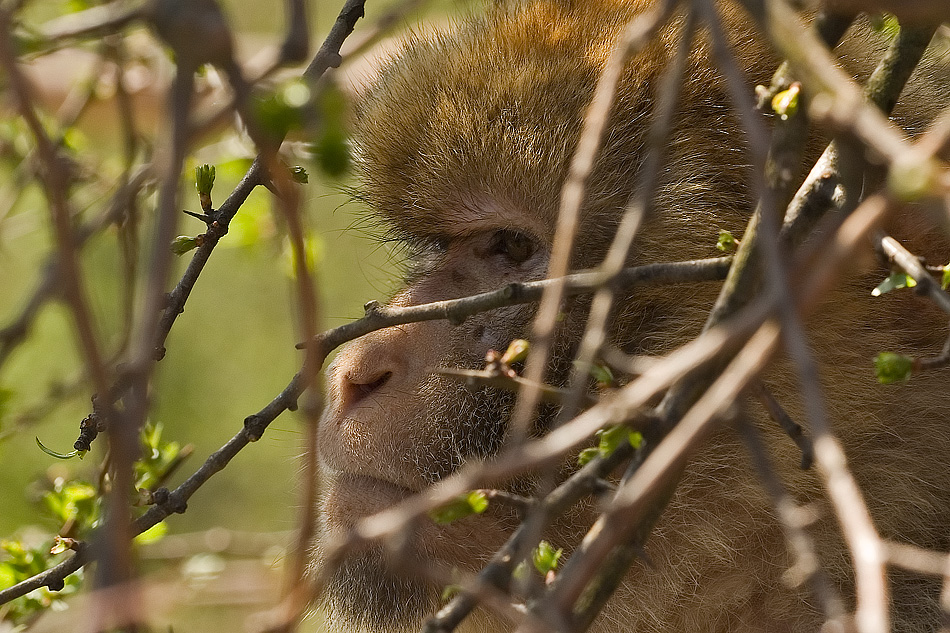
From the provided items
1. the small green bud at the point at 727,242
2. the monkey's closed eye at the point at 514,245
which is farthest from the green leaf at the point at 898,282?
the monkey's closed eye at the point at 514,245

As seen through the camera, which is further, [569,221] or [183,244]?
[183,244]

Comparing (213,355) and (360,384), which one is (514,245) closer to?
(360,384)

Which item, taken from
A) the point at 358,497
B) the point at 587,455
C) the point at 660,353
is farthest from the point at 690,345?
the point at 358,497

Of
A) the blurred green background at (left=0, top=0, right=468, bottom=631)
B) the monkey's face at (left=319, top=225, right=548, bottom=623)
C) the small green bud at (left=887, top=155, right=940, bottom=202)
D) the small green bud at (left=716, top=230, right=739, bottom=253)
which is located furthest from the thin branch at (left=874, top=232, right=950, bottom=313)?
the blurred green background at (left=0, top=0, right=468, bottom=631)

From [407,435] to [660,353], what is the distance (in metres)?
0.40

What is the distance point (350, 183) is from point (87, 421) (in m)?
0.99

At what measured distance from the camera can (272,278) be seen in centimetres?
602

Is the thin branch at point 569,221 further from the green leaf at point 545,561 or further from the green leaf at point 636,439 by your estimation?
the green leaf at point 545,561

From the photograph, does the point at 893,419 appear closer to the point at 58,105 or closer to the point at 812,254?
the point at 812,254

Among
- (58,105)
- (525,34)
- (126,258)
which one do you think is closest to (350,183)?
(525,34)

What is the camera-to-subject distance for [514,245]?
A: 1.82m

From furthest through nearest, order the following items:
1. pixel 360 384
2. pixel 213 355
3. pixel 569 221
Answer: pixel 213 355 < pixel 360 384 < pixel 569 221

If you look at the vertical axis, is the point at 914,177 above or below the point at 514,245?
above

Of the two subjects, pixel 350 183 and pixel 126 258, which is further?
pixel 350 183
